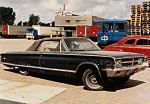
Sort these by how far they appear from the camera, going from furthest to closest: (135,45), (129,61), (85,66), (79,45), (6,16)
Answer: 1. (6,16)
2. (135,45)
3. (79,45)
4. (85,66)
5. (129,61)

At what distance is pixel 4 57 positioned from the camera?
916 cm

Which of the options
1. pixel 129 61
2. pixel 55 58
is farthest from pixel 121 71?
pixel 55 58

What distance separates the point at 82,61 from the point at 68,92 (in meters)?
0.96

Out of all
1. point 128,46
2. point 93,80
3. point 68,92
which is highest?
point 128,46

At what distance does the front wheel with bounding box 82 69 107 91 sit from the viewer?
20.9ft

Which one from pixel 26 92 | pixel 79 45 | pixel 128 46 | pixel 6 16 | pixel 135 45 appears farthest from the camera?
pixel 6 16

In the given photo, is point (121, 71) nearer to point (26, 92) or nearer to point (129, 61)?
point (129, 61)

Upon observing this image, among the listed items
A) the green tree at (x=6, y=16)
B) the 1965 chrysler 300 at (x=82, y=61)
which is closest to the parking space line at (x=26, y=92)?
the 1965 chrysler 300 at (x=82, y=61)

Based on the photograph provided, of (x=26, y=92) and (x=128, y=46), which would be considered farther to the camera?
(x=128, y=46)

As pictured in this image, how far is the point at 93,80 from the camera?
21.3 feet

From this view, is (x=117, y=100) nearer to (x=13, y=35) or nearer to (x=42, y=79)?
(x=42, y=79)

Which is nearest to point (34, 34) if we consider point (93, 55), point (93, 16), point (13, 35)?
point (13, 35)

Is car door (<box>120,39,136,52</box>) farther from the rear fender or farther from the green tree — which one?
the green tree

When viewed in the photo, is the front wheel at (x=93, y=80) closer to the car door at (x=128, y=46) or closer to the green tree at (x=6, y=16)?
the car door at (x=128, y=46)
